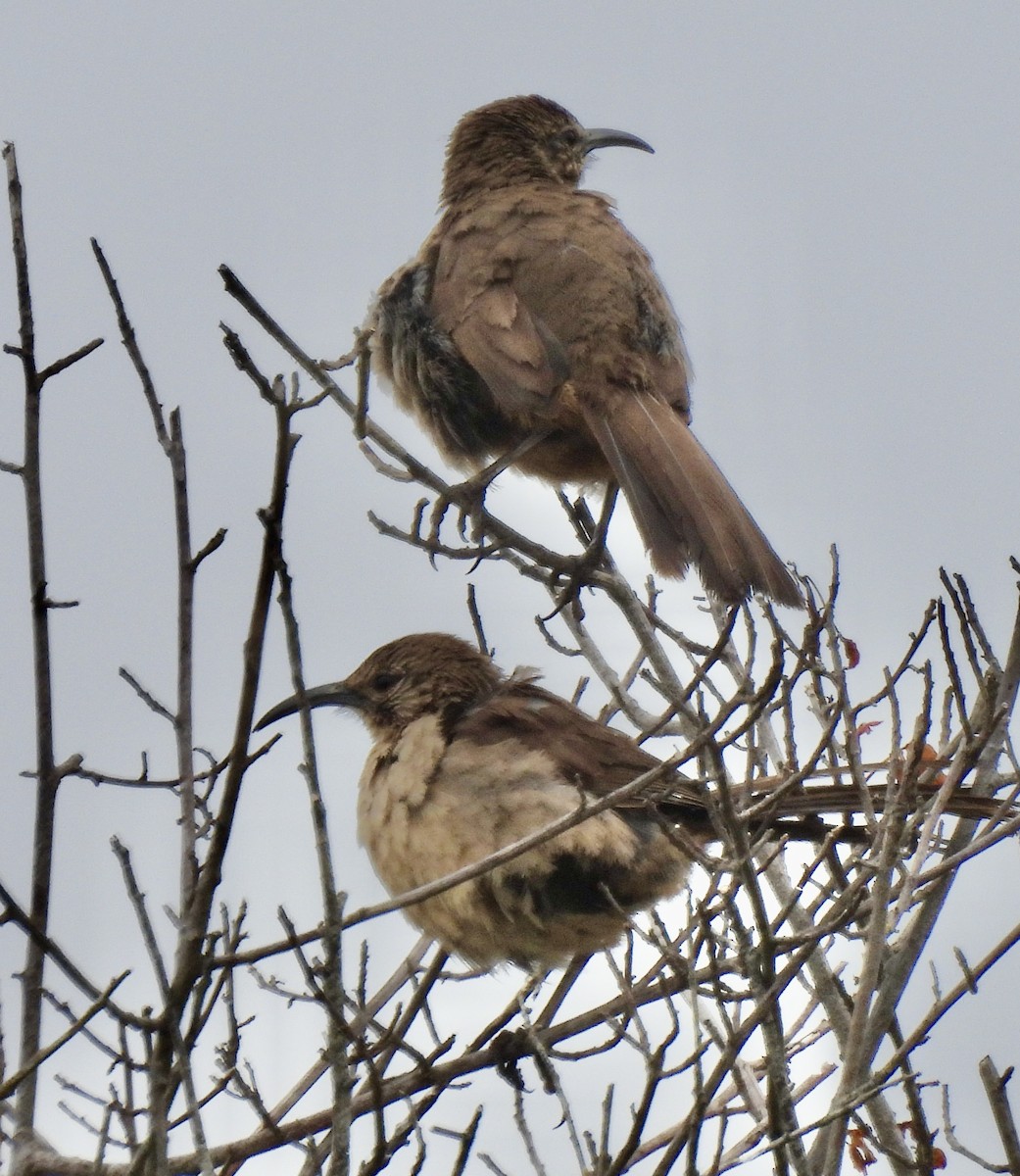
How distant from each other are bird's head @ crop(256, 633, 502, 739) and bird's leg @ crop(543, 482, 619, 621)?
43 cm

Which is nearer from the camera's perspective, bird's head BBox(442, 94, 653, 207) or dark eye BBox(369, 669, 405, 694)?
dark eye BBox(369, 669, 405, 694)

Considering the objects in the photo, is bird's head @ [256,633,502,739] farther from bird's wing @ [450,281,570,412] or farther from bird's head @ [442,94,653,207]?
bird's head @ [442,94,653,207]

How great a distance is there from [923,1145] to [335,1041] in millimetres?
1682

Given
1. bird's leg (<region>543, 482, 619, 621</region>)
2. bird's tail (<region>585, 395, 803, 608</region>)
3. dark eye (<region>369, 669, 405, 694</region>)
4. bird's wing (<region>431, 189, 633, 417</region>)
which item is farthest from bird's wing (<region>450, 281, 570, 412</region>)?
dark eye (<region>369, 669, 405, 694</region>)

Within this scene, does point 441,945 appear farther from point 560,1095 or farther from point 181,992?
point 181,992

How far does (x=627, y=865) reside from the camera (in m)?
4.35

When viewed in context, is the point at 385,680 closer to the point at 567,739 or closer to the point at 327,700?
the point at 327,700

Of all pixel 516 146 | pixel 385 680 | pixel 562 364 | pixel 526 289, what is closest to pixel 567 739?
pixel 385 680

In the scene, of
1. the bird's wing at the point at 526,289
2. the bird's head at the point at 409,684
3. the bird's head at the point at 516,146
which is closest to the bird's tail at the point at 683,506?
the bird's wing at the point at 526,289

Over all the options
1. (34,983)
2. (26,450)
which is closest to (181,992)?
(34,983)

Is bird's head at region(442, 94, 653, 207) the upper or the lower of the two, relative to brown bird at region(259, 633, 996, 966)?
upper

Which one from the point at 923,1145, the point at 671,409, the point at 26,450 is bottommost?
the point at 923,1145

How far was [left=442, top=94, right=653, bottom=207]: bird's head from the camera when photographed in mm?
6410

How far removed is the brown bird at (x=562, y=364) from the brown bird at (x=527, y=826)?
2.05ft
